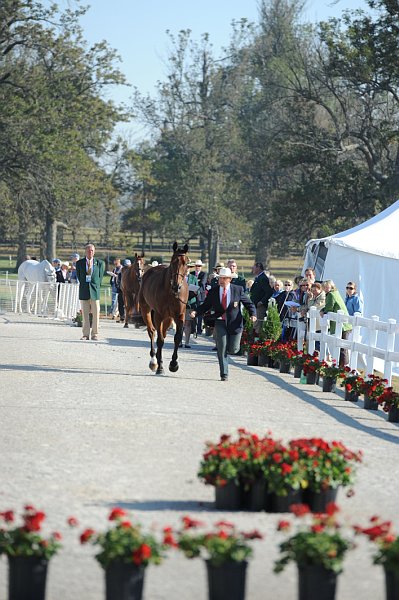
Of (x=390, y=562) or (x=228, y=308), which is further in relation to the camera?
(x=228, y=308)

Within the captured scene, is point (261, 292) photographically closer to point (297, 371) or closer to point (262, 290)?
point (262, 290)

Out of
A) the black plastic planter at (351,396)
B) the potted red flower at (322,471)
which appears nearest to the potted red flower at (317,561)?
the potted red flower at (322,471)

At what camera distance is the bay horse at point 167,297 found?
2017 cm

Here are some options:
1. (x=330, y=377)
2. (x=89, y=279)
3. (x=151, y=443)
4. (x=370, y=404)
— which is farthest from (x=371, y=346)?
(x=89, y=279)

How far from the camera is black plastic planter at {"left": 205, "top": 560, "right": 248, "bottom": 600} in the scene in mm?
6383

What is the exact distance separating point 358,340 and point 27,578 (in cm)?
1499

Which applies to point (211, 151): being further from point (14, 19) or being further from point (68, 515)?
point (68, 515)

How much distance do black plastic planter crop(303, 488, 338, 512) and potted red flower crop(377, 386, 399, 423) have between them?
680cm

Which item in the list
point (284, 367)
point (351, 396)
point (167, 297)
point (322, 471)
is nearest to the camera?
point (322, 471)

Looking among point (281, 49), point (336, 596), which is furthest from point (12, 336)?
point (281, 49)

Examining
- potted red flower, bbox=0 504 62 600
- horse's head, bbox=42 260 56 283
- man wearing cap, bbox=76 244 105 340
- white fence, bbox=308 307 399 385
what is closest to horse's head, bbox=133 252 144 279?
man wearing cap, bbox=76 244 105 340

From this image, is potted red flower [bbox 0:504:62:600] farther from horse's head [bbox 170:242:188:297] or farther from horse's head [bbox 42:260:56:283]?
horse's head [bbox 42:260:56:283]

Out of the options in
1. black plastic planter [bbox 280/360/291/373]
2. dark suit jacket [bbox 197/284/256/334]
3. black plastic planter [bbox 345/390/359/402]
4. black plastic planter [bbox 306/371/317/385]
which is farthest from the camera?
black plastic planter [bbox 280/360/291/373]

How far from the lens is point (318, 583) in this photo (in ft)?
20.6
